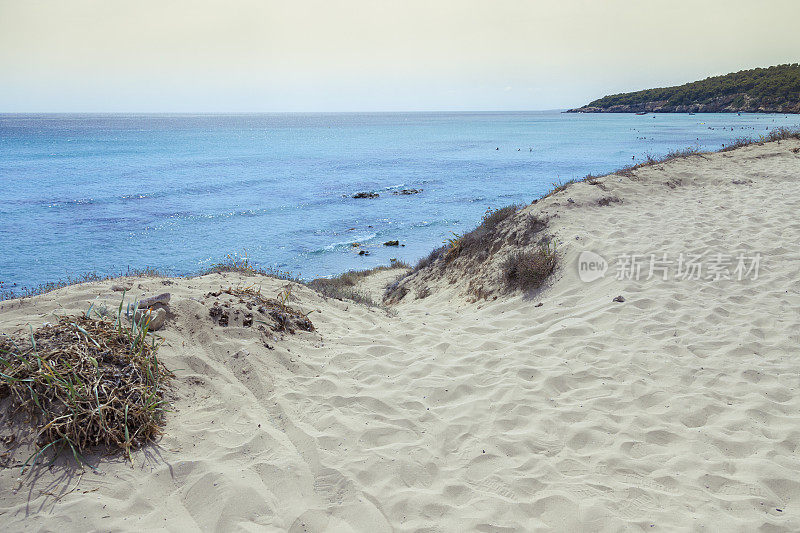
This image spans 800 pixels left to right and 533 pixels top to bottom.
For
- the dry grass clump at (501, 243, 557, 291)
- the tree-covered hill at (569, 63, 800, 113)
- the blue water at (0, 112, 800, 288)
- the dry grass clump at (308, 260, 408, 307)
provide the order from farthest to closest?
the tree-covered hill at (569, 63, 800, 113) → the blue water at (0, 112, 800, 288) → the dry grass clump at (308, 260, 408, 307) → the dry grass clump at (501, 243, 557, 291)

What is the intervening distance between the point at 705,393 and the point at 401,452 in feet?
9.83

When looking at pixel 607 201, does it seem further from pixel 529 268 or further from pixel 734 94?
pixel 734 94

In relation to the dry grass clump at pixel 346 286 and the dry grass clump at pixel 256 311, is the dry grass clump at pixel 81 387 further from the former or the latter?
the dry grass clump at pixel 346 286

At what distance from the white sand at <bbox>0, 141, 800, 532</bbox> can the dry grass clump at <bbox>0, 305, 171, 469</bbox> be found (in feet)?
0.55

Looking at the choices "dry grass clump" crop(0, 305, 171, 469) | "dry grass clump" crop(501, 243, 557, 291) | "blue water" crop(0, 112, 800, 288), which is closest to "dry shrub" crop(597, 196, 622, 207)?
"dry grass clump" crop(501, 243, 557, 291)

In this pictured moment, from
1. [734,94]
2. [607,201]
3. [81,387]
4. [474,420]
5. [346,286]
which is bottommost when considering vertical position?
[346,286]

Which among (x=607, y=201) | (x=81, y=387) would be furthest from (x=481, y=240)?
(x=81, y=387)

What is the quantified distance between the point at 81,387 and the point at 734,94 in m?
120

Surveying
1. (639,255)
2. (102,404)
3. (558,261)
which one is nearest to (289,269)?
(558,261)

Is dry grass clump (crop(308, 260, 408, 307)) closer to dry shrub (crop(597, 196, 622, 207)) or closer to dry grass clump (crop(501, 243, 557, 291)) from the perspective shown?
dry grass clump (crop(501, 243, 557, 291))

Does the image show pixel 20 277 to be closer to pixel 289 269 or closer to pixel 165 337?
pixel 289 269

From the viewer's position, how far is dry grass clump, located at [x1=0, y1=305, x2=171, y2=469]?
3154 mm

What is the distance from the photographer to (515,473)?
130 inches

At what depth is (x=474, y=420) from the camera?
3.98 meters
